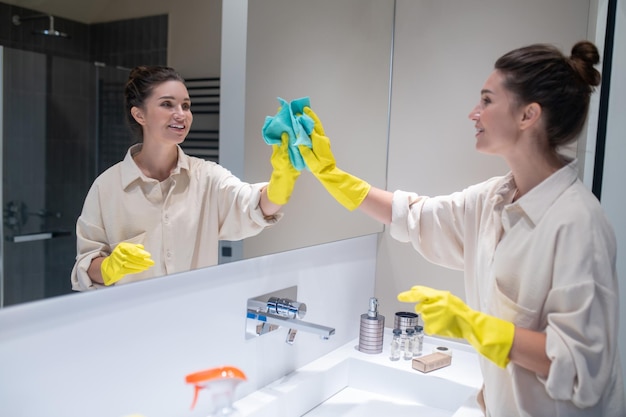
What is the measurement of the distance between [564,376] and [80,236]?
1.04m

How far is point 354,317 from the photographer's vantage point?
2152mm

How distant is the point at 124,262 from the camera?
3.94ft

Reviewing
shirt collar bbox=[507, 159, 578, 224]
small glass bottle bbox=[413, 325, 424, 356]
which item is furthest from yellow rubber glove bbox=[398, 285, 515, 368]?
small glass bottle bbox=[413, 325, 424, 356]

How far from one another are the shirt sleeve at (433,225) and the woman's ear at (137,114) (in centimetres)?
82

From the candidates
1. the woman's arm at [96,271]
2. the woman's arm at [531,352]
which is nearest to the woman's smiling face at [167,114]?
the woman's arm at [96,271]

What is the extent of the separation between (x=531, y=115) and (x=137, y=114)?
925 millimetres

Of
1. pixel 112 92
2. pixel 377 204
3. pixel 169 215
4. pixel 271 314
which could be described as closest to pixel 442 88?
pixel 377 204

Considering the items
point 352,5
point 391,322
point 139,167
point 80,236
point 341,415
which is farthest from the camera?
point 391,322

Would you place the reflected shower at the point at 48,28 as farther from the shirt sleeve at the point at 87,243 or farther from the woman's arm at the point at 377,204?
the woman's arm at the point at 377,204

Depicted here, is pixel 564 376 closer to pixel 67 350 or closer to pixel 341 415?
pixel 341 415

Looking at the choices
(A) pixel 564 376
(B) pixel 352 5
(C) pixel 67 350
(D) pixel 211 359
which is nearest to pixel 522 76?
(A) pixel 564 376

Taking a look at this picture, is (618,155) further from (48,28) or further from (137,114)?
(48,28)

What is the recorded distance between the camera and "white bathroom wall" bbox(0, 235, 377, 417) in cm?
104

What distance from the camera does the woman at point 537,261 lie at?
123 centimetres
